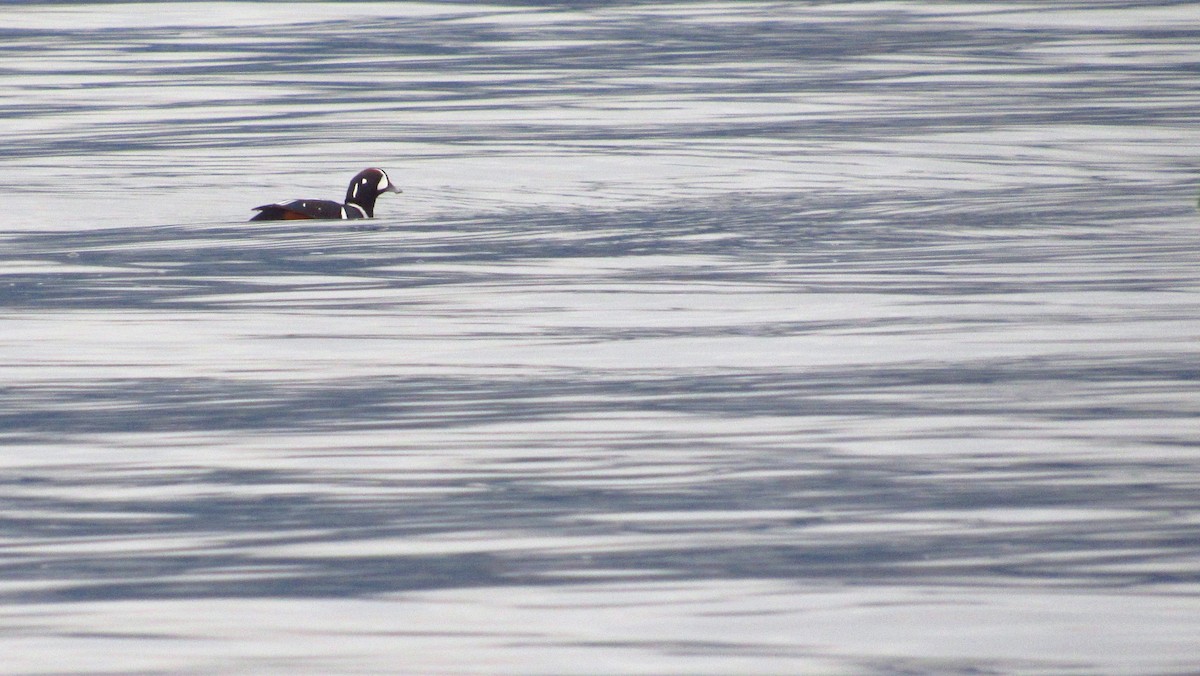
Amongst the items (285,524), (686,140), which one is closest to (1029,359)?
(285,524)

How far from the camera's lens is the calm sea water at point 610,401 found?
5.23m

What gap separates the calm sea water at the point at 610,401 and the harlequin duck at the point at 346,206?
129mm

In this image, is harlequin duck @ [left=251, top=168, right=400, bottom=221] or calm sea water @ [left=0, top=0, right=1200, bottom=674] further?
harlequin duck @ [left=251, top=168, right=400, bottom=221]

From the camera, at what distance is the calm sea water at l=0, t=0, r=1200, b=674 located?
5234 millimetres

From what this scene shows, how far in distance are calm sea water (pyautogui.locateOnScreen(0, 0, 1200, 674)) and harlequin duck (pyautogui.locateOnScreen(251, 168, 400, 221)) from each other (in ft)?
0.42

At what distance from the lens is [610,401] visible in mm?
7711

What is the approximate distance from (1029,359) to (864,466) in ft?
5.82

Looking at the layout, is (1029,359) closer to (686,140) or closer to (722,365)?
(722,365)

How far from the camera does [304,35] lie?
1160 inches

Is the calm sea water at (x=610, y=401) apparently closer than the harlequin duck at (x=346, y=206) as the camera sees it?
Yes

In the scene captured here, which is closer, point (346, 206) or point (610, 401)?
point (610, 401)

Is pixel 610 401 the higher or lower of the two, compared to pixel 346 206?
lower

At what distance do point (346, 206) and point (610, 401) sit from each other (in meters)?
6.33

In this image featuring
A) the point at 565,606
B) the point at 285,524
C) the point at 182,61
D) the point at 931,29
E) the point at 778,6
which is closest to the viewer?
the point at 565,606
